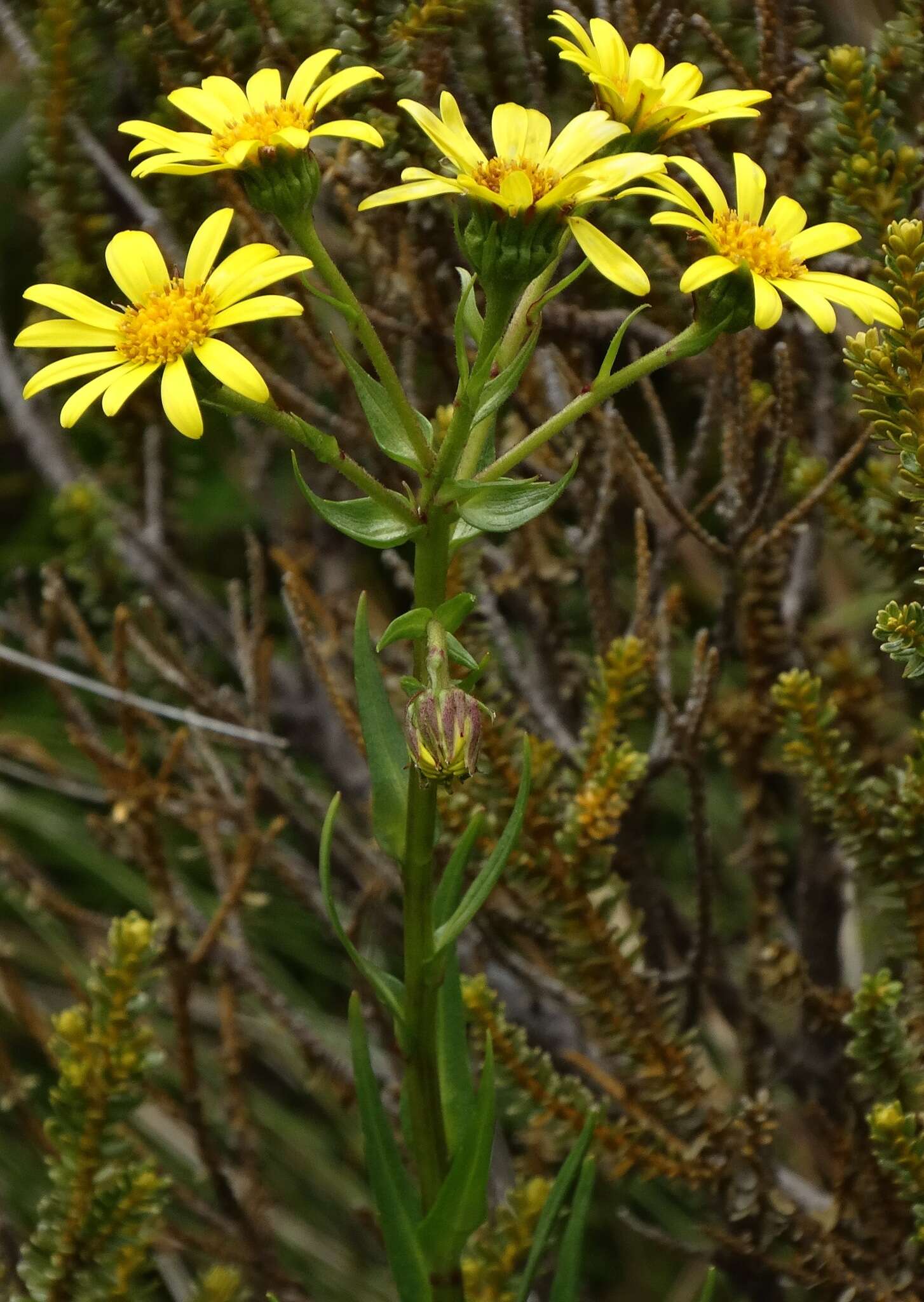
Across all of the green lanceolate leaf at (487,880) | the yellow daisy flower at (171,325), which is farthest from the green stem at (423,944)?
the yellow daisy flower at (171,325)

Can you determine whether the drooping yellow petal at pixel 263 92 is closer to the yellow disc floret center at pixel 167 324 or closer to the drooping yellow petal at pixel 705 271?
the yellow disc floret center at pixel 167 324

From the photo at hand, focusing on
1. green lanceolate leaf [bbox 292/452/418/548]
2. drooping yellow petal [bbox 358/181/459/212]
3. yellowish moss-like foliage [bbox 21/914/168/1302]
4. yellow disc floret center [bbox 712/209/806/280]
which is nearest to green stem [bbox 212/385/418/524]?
green lanceolate leaf [bbox 292/452/418/548]

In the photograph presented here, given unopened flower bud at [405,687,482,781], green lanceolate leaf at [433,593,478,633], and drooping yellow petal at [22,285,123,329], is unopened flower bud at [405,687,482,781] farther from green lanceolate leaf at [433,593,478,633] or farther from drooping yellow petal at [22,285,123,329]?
drooping yellow petal at [22,285,123,329]

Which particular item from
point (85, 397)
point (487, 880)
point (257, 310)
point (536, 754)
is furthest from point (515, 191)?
point (536, 754)

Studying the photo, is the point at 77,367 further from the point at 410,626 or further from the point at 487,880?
the point at 487,880

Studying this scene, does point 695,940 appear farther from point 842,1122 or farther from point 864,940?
point 864,940

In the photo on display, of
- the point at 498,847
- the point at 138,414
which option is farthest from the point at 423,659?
the point at 138,414
